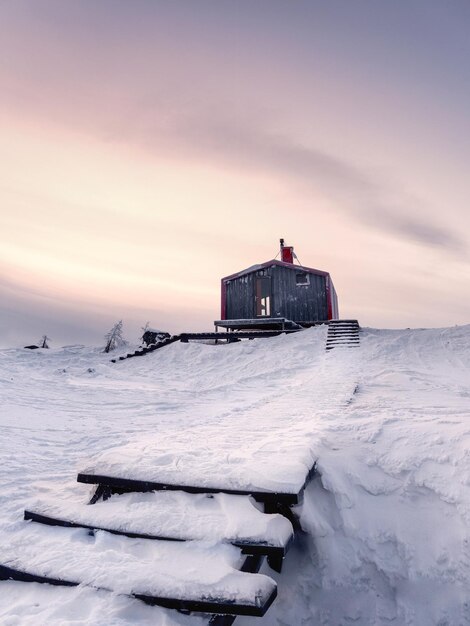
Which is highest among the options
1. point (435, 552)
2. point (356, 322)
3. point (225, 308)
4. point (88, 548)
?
point (225, 308)

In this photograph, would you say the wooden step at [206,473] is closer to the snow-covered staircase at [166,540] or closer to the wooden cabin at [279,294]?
the snow-covered staircase at [166,540]

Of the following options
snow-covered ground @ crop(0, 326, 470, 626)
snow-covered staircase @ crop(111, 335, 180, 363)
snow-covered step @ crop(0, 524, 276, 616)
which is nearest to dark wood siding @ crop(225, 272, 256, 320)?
snow-covered staircase @ crop(111, 335, 180, 363)

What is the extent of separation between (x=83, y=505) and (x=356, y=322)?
564 inches

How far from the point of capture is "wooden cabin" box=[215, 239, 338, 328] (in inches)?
787

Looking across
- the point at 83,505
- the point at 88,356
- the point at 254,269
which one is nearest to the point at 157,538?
the point at 83,505

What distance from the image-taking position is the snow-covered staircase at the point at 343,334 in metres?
13.8

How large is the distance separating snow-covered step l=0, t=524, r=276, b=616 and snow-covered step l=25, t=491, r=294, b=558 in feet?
0.20

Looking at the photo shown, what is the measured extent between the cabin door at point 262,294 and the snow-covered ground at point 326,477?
12.9 metres

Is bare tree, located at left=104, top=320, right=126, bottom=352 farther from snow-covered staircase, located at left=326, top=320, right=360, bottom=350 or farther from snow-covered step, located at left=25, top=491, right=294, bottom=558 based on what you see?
snow-covered step, located at left=25, top=491, right=294, bottom=558

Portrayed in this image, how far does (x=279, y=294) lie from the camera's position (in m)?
20.5

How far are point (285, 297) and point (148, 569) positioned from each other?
18.9 m

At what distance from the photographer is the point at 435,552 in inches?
100

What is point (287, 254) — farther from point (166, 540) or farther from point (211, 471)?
point (166, 540)

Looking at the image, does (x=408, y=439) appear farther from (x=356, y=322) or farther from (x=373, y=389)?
(x=356, y=322)
